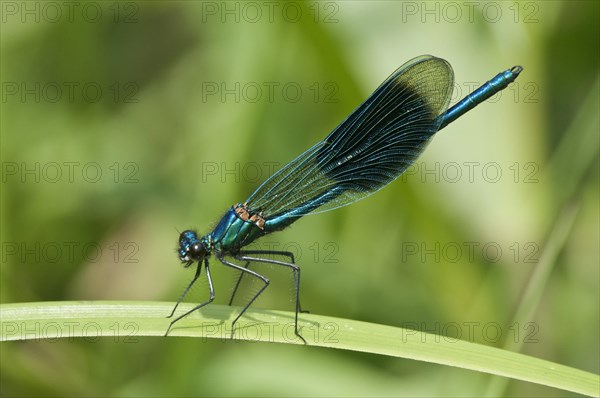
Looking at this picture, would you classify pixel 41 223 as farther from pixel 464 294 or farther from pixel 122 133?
pixel 464 294

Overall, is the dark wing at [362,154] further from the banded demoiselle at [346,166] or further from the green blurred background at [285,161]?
the green blurred background at [285,161]

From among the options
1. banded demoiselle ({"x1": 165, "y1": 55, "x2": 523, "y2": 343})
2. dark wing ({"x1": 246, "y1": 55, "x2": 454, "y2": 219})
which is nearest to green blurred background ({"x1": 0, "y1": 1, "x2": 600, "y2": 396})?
banded demoiselle ({"x1": 165, "y1": 55, "x2": 523, "y2": 343})

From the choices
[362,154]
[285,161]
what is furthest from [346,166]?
[285,161]

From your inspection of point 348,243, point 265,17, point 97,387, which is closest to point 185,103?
point 265,17

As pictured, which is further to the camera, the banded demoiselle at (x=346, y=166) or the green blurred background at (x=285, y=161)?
the green blurred background at (x=285, y=161)

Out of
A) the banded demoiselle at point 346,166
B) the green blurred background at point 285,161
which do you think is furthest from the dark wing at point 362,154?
the green blurred background at point 285,161

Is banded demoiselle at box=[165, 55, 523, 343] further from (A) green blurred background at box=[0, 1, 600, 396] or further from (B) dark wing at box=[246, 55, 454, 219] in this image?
(A) green blurred background at box=[0, 1, 600, 396]

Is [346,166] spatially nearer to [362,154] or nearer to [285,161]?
[362,154]
